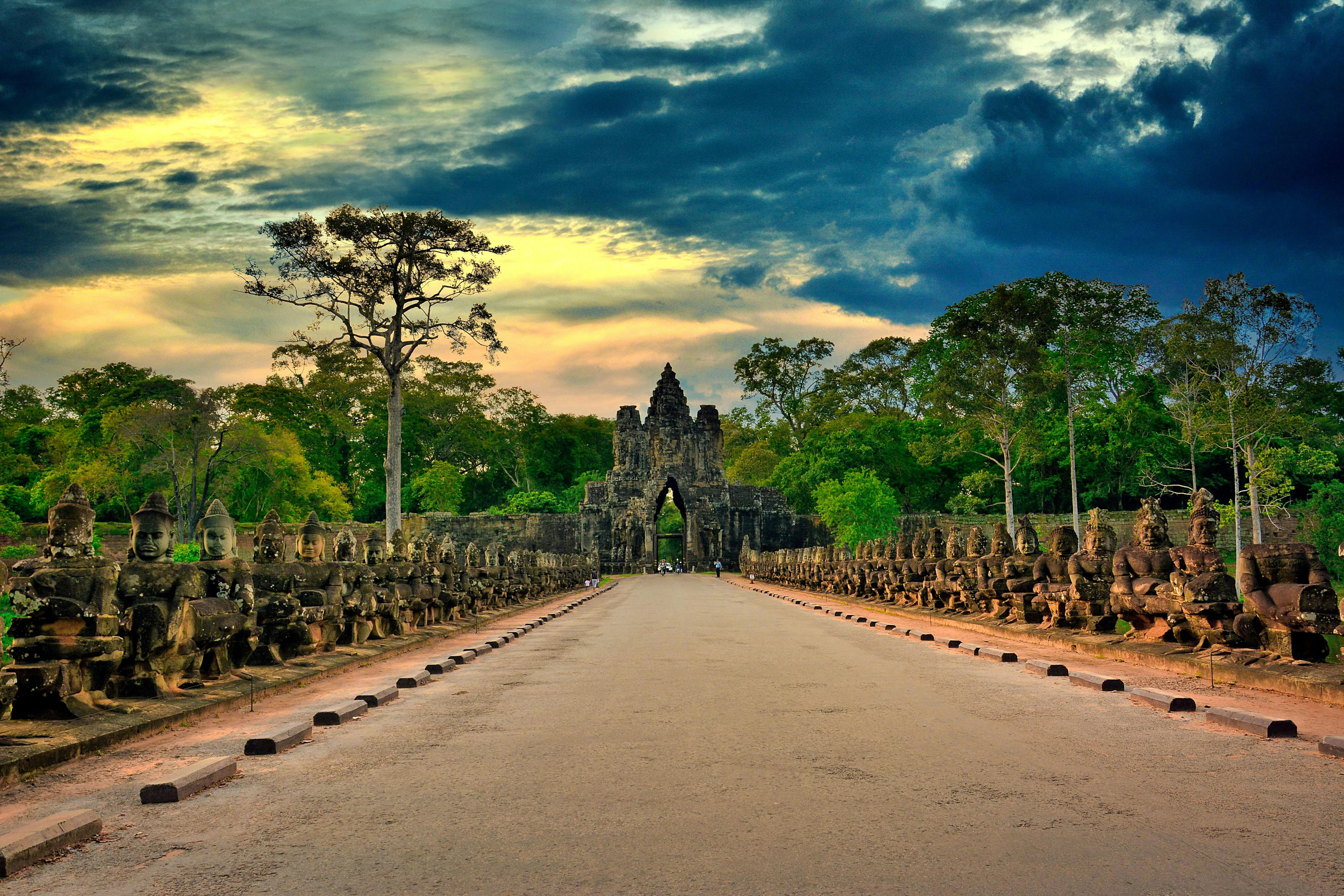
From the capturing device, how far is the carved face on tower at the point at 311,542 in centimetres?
1295

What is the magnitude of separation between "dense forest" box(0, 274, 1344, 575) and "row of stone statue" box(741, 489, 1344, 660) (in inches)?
837

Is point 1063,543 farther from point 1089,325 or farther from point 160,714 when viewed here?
point 1089,325

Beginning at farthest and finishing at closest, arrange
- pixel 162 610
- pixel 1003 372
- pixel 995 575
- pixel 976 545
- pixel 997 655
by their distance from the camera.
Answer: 1. pixel 1003 372
2. pixel 976 545
3. pixel 995 575
4. pixel 997 655
5. pixel 162 610

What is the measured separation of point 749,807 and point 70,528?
571 centimetres

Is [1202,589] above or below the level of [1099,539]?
below

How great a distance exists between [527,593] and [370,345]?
12409mm

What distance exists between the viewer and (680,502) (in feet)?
271

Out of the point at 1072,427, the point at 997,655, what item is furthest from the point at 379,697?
the point at 1072,427

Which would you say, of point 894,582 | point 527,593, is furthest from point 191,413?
point 894,582

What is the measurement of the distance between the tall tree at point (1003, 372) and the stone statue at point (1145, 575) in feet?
135

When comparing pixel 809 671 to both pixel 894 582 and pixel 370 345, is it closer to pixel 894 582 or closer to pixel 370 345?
pixel 894 582

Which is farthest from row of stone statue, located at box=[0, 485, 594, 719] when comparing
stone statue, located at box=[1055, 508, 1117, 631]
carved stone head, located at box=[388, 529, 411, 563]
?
stone statue, located at box=[1055, 508, 1117, 631]

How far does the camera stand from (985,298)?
5881 cm

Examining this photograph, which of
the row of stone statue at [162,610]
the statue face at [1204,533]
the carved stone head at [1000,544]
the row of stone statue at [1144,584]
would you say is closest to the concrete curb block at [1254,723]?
the row of stone statue at [1144,584]
